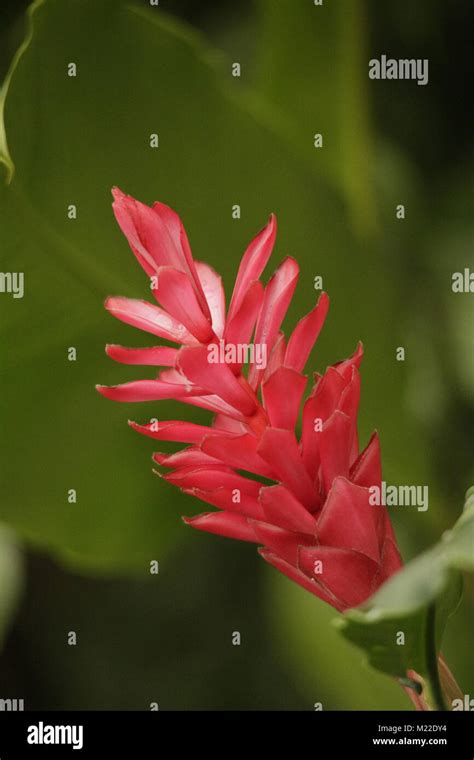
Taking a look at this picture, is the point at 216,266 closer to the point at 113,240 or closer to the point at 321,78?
the point at 113,240

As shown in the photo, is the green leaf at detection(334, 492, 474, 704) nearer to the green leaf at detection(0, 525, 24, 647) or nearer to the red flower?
the red flower

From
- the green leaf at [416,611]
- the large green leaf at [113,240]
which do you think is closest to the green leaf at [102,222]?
the large green leaf at [113,240]

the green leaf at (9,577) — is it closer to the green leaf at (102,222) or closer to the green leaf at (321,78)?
the green leaf at (102,222)

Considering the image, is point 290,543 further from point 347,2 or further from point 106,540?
point 347,2

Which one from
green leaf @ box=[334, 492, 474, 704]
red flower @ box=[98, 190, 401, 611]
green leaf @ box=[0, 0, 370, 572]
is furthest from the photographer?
green leaf @ box=[0, 0, 370, 572]

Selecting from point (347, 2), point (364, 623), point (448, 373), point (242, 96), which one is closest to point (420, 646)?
point (364, 623)

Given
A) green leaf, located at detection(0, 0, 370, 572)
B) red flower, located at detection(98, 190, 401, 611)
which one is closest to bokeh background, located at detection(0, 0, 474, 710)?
green leaf, located at detection(0, 0, 370, 572)

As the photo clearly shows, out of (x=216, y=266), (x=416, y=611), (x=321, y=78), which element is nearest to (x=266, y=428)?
(x=416, y=611)
